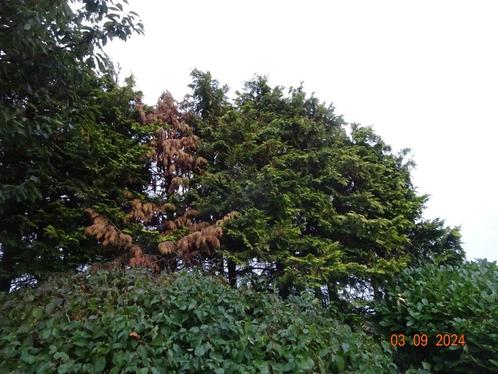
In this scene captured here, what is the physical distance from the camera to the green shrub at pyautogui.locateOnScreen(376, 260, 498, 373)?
2.60m

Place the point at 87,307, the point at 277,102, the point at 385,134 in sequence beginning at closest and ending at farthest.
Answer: the point at 87,307 → the point at 277,102 → the point at 385,134

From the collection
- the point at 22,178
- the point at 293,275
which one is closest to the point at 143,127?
the point at 22,178

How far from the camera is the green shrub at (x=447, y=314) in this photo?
2.60m

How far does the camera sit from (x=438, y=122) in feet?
19.8

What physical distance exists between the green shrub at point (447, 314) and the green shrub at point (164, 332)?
684 mm

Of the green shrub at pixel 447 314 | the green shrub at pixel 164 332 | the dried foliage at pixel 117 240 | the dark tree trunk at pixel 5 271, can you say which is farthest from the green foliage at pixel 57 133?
the green shrub at pixel 447 314

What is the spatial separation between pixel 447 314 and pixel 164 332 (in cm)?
222

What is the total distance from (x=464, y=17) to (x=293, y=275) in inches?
179

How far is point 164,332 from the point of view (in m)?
1.92

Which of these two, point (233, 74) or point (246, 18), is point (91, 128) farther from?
point (246, 18)

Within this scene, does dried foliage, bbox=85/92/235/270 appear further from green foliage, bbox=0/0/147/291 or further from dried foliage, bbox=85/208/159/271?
green foliage, bbox=0/0/147/291
